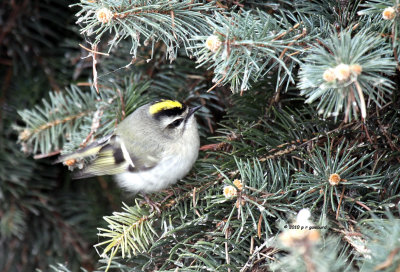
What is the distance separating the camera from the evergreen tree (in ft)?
2.73

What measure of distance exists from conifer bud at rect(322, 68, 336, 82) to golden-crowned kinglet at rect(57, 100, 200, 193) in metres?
0.74

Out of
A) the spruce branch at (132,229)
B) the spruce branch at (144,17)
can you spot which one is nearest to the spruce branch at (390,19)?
the spruce branch at (144,17)

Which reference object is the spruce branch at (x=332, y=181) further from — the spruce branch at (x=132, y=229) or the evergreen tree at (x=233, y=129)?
the spruce branch at (x=132, y=229)

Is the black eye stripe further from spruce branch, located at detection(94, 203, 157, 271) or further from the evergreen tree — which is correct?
spruce branch, located at detection(94, 203, 157, 271)

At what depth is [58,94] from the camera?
165 centimetres

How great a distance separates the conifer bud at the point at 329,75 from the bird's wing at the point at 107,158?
95 centimetres

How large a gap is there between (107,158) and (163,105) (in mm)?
295

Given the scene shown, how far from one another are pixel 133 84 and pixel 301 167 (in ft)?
2.14

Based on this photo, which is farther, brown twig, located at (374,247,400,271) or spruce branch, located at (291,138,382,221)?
spruce branch, located at (291,138,382,221)

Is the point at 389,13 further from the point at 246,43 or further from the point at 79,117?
the point at 79,117

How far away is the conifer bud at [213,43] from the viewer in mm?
873

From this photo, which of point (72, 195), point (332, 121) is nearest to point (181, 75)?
point (332, 121)

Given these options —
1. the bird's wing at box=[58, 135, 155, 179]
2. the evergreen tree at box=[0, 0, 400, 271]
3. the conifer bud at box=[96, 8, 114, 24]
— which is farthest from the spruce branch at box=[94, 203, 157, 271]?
the conifer bud at box=[96, 8, 114, 24]

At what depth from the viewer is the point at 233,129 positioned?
4.10 feet
